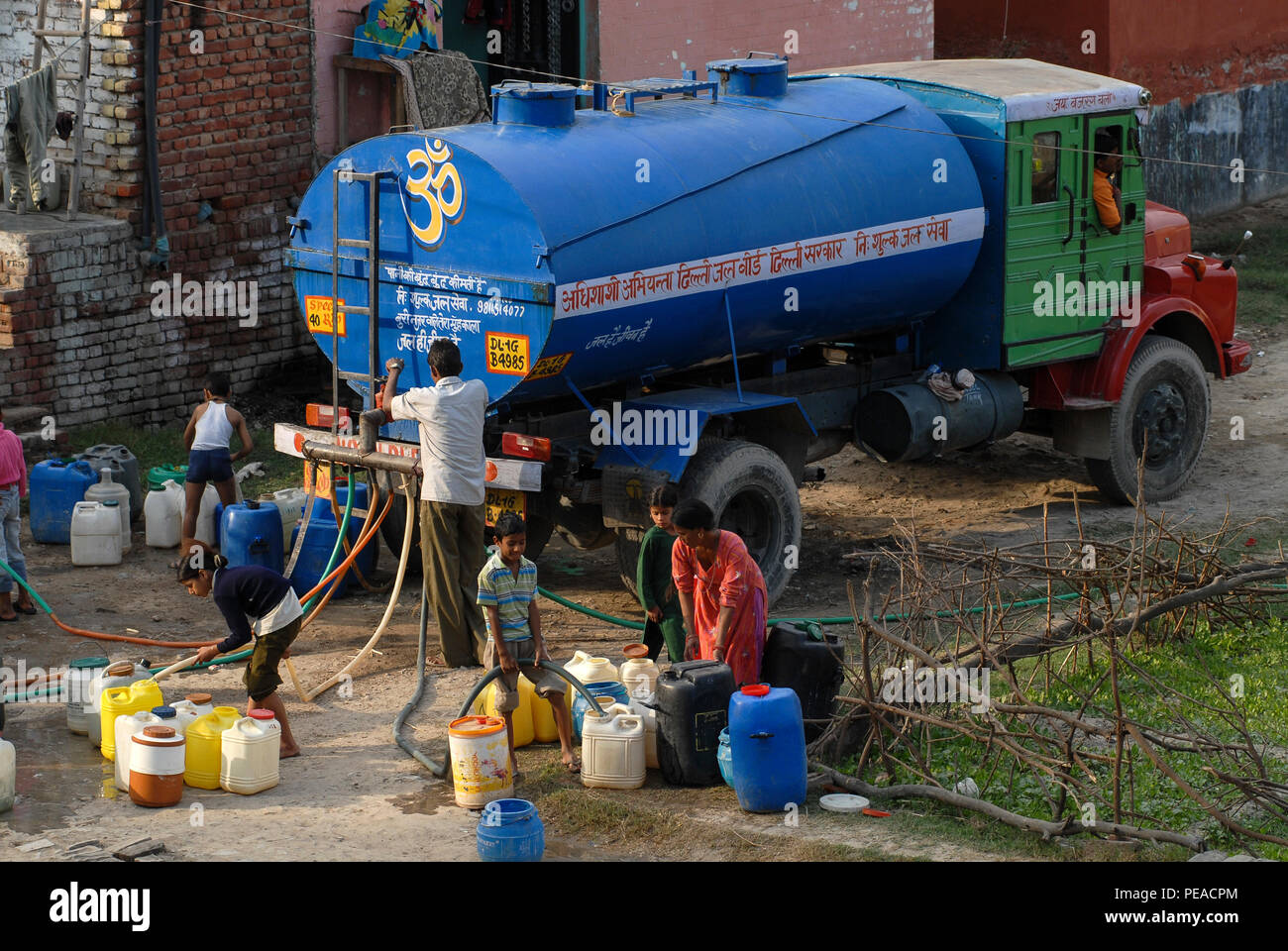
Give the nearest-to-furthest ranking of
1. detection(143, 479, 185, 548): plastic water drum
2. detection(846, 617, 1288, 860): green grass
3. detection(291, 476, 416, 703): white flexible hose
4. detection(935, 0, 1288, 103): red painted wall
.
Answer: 1. detection(846, 617, 1288, 860): green grass
2. detection(291, 476, 416, 703): white flexible hose
3. detection(143, 479, 185, 548): plastic water drum
4. detection(935, 0, 1288, 103): red painted wall

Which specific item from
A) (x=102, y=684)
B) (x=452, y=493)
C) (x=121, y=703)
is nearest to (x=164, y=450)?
(x=452, y=493)

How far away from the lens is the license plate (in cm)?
1066

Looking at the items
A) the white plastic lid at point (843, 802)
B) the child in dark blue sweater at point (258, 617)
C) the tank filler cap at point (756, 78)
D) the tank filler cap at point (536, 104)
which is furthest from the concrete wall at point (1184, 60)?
the child in dark blue sweater at point (258, 617)

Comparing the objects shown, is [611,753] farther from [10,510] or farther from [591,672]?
[10,510]

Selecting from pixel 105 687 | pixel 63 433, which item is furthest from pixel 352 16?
pixel 105 687

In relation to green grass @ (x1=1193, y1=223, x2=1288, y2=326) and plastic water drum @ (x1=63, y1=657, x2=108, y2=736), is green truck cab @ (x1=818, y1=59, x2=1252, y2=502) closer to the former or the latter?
green grass @ (x1=1193, y1=223, x2=1288, y2=326)

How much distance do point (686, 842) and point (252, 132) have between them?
30.1 ft

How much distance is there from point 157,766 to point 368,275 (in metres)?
3.72

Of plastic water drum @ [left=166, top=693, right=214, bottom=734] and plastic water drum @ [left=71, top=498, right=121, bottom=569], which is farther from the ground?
plastic water drum @ [left=71, top=498, right=121, bottom=569]

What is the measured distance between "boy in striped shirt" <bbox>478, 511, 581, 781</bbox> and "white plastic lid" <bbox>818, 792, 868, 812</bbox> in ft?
4.13

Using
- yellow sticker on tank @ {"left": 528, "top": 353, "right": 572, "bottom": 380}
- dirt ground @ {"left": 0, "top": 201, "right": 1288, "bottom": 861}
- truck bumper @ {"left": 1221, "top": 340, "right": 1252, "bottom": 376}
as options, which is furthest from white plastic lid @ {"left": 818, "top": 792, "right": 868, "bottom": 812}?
truck bumper @ {"left": 1221, "top": 340, "right": 1252, "bottom": 376}

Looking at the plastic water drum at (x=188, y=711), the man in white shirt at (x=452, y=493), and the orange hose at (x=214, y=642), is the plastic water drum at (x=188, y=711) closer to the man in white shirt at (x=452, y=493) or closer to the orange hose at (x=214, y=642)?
the orange hose at (x=214, y=642)

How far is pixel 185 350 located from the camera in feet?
48.7

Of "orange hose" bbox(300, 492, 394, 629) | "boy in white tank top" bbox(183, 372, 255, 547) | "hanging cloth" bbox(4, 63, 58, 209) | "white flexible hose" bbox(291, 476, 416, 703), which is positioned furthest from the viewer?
"hanging cloth" bbox(4, 63, 58, 209)
